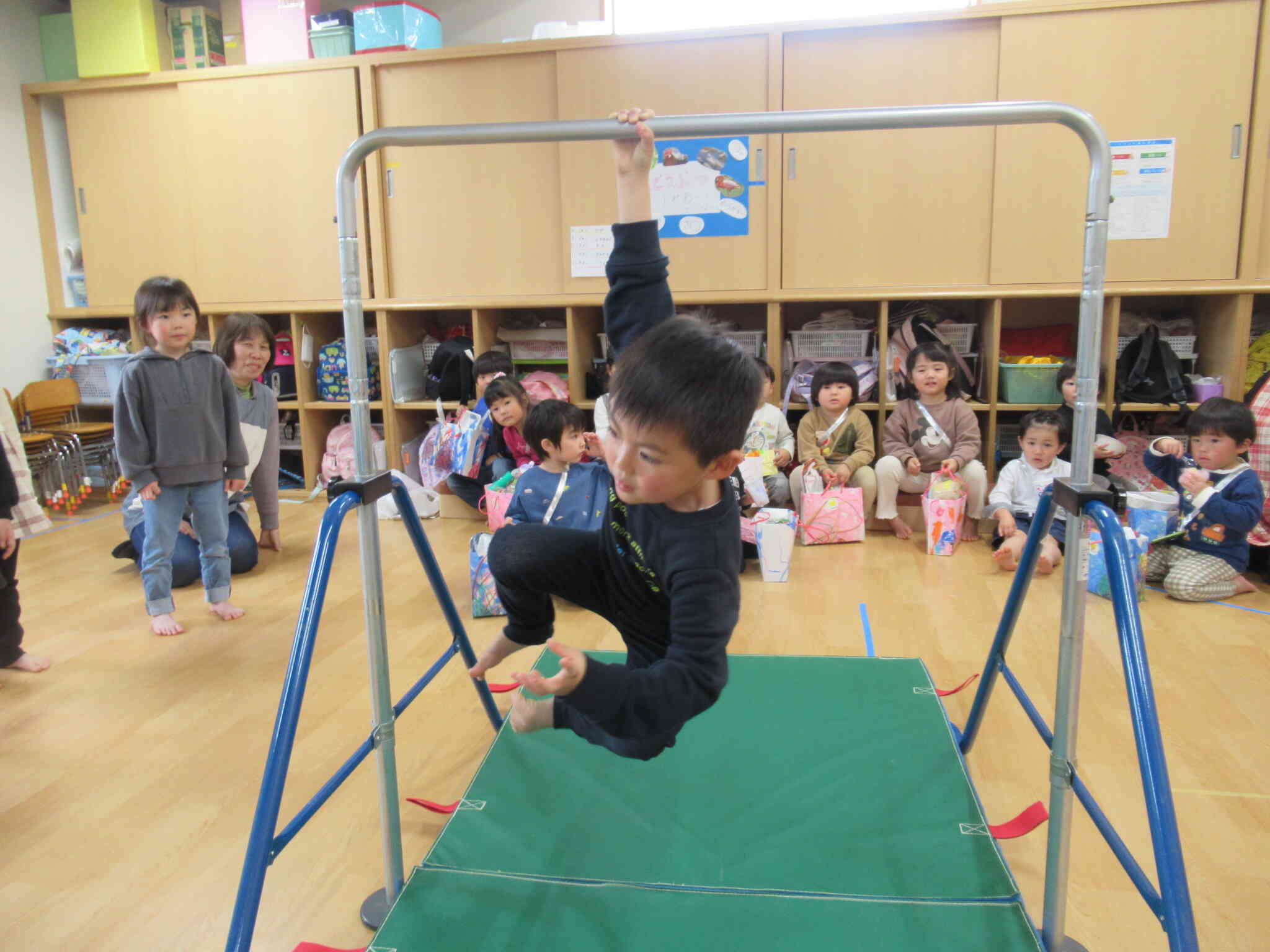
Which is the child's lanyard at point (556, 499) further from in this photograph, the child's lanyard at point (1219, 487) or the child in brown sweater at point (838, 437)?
the child's lanyard at point (1219, 487)

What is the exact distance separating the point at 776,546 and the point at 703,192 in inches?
70.7

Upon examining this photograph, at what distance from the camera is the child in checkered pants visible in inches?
116

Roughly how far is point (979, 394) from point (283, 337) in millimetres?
3559

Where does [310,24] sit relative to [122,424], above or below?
above

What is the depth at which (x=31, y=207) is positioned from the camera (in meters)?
4.82

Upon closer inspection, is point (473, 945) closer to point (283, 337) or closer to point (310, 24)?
point (283, 337)

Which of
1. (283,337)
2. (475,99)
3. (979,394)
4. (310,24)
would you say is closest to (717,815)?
(979,394)

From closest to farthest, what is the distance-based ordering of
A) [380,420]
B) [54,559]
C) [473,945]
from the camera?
1. [473,945]
2. [54,559]
3. [380,420]

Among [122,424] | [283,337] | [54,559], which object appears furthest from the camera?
[283,337]

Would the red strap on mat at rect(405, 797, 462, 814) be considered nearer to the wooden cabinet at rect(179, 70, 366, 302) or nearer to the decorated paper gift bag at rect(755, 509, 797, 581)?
the decorated paper gift bag at rect(755, 509, 797, 581)

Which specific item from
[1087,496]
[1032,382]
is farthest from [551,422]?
[1032,382]

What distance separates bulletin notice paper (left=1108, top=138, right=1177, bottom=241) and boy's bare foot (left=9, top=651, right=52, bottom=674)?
13.7 ft

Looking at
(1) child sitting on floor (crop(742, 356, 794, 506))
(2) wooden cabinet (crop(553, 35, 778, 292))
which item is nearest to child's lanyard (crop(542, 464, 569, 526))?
(1) child sitting on floor (crop(742, 356, 794, 506))

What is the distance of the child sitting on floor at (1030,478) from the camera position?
3498mm
